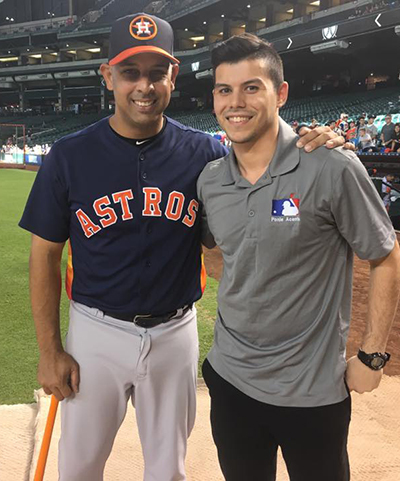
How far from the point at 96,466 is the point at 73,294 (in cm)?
67

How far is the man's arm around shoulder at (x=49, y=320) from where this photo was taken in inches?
69.2

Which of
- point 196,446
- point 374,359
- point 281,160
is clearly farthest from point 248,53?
point 196,446

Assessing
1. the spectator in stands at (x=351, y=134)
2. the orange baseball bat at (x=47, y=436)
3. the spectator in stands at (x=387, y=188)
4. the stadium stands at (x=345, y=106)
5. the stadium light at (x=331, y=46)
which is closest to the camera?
the orange baseball bat at (x=47, y=436)

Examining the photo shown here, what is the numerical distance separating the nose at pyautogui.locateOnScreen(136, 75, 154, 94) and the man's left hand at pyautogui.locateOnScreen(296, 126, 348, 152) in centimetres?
59

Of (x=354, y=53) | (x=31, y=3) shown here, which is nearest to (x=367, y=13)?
(x=354, y=53)

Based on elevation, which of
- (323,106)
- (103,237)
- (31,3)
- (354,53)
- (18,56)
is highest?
(31,3)

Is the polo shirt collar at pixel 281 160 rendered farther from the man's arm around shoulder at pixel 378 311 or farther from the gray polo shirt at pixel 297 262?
the man's arm around shoulder at pixel 378 311

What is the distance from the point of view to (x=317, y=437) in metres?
1.50

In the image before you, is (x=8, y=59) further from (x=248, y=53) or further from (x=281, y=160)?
(x=281, y=160)

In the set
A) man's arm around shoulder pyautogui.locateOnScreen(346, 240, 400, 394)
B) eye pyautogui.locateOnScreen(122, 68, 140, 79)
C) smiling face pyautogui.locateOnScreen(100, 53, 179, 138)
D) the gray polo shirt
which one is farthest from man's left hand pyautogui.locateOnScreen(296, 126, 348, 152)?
eye pyautogui.locateOnScreen(122, 68, 140, 79)

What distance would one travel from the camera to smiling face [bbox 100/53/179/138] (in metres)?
1.71

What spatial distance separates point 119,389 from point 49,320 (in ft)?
1.24

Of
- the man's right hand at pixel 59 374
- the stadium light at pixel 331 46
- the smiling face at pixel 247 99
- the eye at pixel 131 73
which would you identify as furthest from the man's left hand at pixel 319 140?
the stadium light at pixel 331 46

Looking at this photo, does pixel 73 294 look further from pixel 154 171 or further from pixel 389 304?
pixel 389 304
